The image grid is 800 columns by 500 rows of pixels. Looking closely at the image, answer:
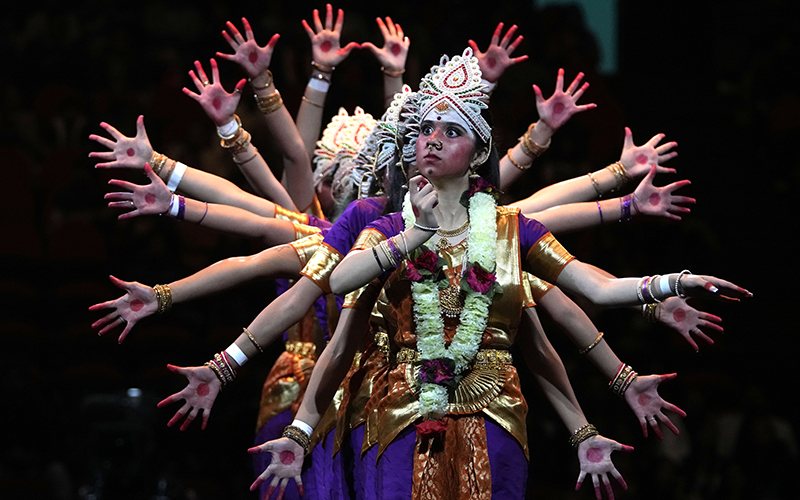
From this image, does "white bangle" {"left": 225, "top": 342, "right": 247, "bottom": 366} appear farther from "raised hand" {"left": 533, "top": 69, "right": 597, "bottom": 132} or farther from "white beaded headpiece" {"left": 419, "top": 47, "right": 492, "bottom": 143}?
"raised hand" {"left": 533, "top": 69, "right": 597, "bottom": 132}


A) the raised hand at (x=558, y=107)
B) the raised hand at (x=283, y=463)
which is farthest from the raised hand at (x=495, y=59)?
the raised hand at (x=283, y=463)

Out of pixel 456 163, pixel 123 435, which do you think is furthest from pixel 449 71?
pixel 123 435

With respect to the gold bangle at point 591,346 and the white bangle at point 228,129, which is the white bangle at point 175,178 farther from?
the gold bangle at point 591,346

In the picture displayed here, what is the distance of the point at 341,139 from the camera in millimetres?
3145

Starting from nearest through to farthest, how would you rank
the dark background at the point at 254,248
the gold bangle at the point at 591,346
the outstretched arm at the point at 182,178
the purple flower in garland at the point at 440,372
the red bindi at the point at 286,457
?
1. the purple flower in garland at the point at 440,372
2. the red bindi at the point at 286,457
3. the gold bangle at the point at 591,346
4. the outstretched arm at the point at 182,178
5. the dark background at the point at 254,248

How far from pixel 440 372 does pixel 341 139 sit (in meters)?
1.38

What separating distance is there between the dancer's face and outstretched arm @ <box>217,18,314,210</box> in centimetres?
92

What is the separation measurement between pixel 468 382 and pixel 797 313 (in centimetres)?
337

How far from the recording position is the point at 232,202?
2.73 m

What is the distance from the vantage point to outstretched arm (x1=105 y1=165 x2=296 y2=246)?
2.49 meters

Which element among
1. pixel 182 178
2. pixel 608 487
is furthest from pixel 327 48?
pixel 608 487

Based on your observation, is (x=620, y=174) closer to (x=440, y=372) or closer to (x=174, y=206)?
(x=440, y=372)

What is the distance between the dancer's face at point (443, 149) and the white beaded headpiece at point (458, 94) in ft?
0.09

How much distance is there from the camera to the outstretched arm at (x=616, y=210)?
2.56 metres
